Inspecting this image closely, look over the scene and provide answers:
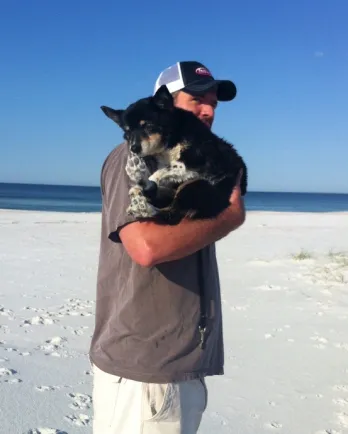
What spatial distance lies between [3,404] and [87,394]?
0.65 meters

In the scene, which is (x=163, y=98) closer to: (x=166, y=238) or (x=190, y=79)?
(x=190, y=79)

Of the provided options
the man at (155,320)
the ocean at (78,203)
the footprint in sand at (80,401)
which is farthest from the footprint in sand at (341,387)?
the ocean at (78,203)

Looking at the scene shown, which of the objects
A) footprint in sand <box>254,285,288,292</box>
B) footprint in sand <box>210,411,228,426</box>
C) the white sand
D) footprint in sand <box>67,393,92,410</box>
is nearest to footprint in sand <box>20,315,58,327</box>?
the white sand

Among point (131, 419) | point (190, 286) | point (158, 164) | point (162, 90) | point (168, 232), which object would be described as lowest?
point (131, 419)

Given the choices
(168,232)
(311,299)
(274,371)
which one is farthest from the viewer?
(311,299)

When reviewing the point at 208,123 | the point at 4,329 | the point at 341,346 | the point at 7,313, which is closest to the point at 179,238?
the point at 208,123

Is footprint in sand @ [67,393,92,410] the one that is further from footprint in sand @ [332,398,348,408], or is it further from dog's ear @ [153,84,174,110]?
dog's ear @ [153,84,174,110]

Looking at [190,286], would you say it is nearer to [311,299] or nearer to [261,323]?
[261,323]

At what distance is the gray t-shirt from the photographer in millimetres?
2115

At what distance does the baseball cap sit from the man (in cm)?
47

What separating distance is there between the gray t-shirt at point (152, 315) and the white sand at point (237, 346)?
5.81ft

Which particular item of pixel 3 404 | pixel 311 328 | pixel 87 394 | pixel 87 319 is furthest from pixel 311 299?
pixel 3 404

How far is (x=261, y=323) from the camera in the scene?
6141 mm

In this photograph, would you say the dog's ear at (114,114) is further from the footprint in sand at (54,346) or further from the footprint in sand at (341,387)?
the footprint in sand at (341,387)
